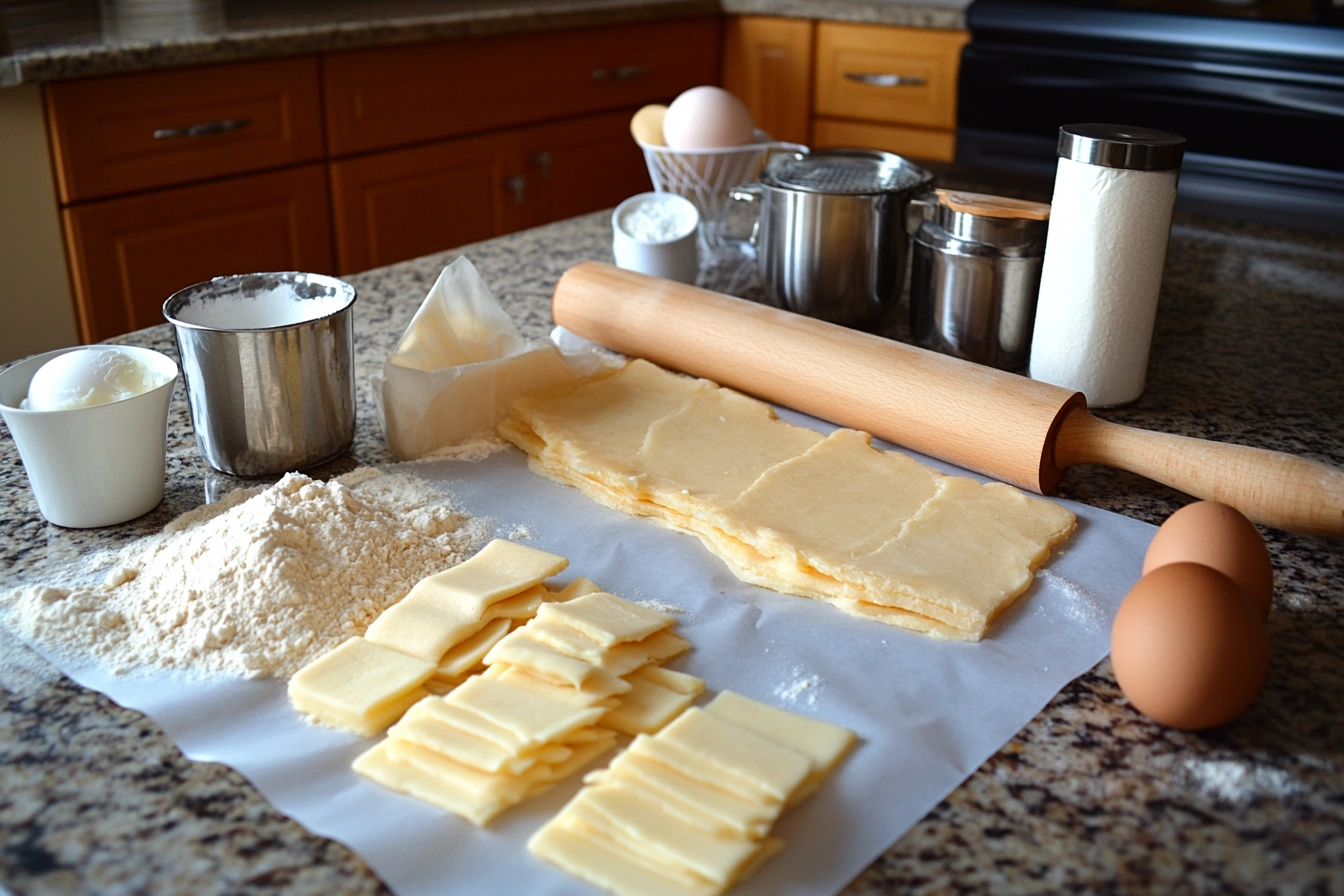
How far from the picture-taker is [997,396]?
936 millimetres

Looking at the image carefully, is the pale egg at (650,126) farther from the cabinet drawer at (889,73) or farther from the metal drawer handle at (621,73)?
the cabinet drawer at (889,73)

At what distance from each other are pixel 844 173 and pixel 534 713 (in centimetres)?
81

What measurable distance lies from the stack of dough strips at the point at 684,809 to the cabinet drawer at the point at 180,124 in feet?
5.89

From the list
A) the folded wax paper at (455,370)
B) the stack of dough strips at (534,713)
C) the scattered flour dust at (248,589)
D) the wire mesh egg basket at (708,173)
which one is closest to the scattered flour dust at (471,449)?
the folded wax paper at (455,370)

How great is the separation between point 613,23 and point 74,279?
1.49 metres

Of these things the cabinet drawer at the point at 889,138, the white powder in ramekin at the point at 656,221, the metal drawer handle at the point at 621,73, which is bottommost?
the cabinet drawer at the point at 889,138

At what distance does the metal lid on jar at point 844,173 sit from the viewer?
116 cm

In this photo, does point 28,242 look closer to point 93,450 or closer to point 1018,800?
point 93,450

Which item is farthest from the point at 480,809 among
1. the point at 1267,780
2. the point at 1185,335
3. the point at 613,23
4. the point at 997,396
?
the point at 613,23

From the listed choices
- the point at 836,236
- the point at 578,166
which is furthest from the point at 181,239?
the point at 836,236

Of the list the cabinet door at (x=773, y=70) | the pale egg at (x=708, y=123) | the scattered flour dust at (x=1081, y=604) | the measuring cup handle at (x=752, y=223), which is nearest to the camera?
the scattered flour dust at (x=1081, y=604)

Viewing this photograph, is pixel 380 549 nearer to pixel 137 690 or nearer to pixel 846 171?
pixel 137 690

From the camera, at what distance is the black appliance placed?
2195 mm

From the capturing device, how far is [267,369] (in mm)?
873
